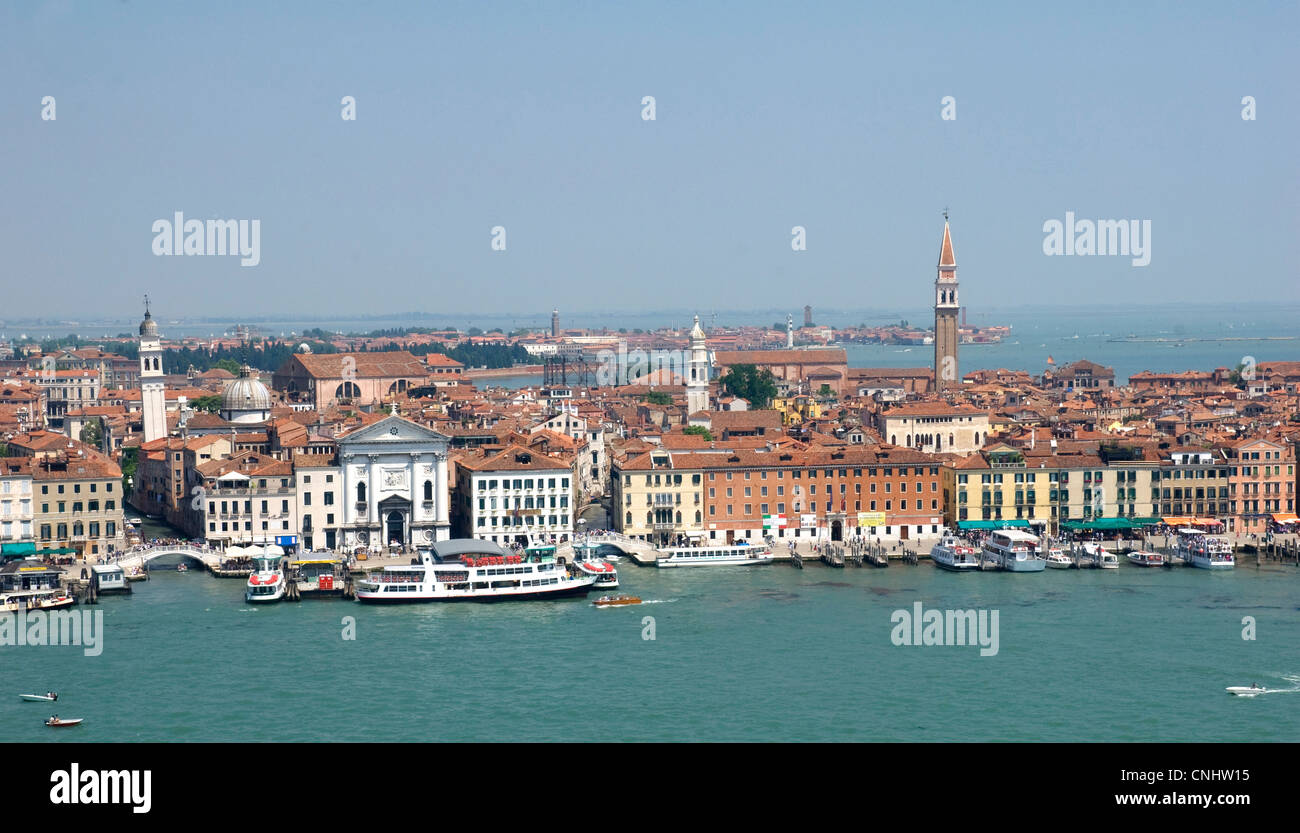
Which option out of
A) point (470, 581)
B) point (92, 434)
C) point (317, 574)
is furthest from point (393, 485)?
point (92, 434)

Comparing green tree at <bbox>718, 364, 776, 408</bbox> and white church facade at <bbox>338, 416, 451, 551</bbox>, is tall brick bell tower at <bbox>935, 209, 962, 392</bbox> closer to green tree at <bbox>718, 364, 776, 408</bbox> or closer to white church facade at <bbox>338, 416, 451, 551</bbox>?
green tree at <bbox>718, 364, 776, 408</bbox>

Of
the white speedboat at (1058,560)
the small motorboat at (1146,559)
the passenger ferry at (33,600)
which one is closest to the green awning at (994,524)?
the white speedboat at (1058,560)

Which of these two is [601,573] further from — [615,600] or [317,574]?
[317,574]

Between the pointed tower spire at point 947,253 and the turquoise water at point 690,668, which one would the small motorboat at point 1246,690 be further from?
the pointed tower spire at point 947,253

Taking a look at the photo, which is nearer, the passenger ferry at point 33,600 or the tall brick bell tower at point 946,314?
the passenger ferry at point 33,600

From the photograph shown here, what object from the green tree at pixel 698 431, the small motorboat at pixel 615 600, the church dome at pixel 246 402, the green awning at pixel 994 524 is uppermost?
the church dome at pixel 246 402

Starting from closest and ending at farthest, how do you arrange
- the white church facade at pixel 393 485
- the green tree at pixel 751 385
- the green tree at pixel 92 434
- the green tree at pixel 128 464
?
the white church facade at pixel 393 485, the green tree at pixel 128 464, the green tree at pixel 92 434, the green tree at pixel 751 385
